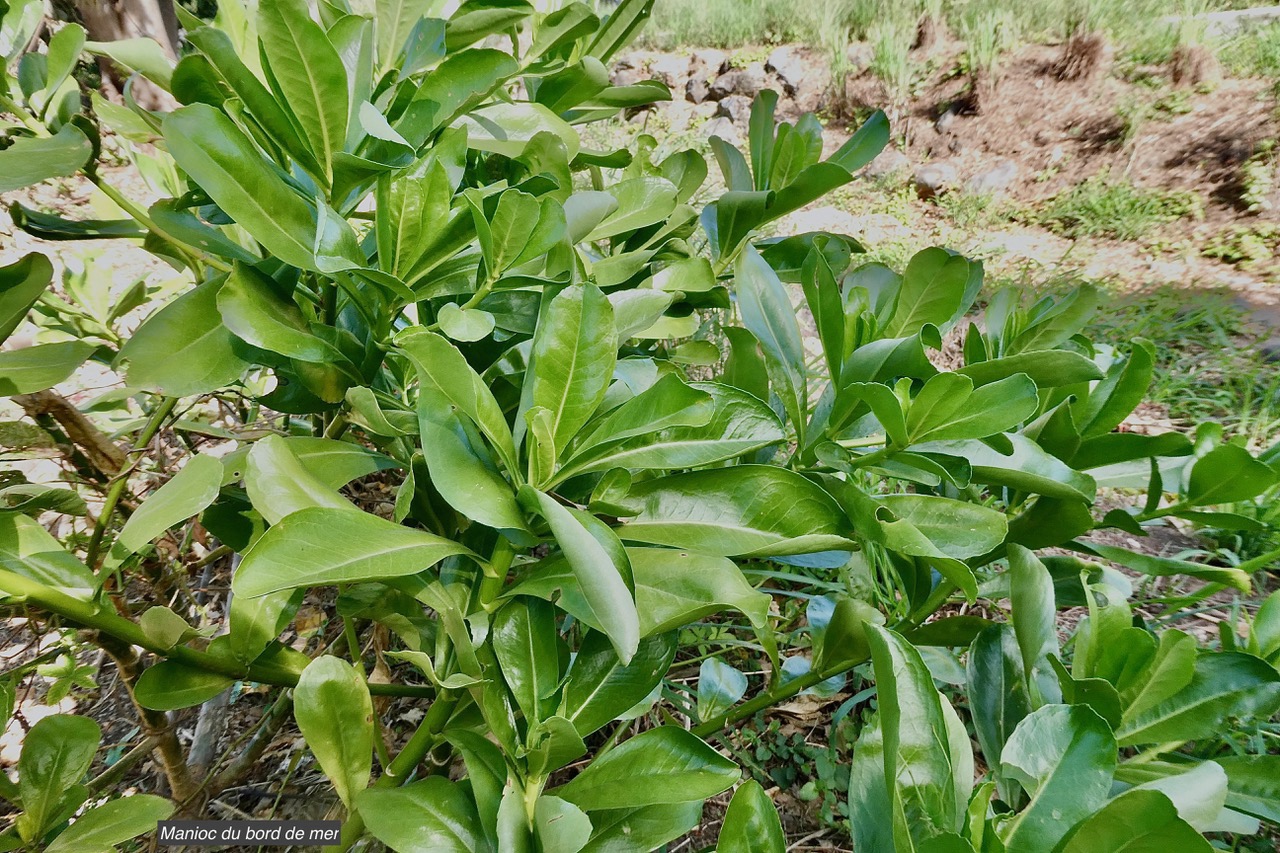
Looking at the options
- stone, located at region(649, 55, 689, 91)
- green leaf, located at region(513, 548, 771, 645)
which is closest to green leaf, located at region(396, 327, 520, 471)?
green leaf, located at region(513, 548, 771, 645)

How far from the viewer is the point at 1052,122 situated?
455 centimetres

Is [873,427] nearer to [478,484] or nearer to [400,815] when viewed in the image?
[478,484]

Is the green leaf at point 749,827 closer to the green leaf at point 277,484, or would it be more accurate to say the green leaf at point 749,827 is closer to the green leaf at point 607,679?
the green leaf at point 607,679

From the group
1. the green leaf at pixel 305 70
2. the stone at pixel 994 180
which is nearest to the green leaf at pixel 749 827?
the green leaf at pixel 305 70

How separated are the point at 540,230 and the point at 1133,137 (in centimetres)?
496

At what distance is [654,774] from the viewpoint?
0.50 m

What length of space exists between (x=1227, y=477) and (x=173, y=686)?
92 cm

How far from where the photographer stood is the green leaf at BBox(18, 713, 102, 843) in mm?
586

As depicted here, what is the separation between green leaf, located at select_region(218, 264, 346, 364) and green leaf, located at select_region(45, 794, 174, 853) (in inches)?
16.7

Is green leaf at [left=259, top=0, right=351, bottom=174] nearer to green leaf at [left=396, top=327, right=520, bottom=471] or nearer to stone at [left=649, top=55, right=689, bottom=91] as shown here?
green leaf at [left=396, top=327, right=520, bottom=471]

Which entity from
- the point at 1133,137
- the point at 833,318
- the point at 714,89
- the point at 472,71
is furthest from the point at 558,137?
the point at 714,89

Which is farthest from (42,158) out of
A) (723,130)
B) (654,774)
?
(723,130)

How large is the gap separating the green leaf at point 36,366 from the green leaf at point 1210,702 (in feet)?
2.86

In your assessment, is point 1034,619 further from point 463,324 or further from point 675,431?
point 463,324
